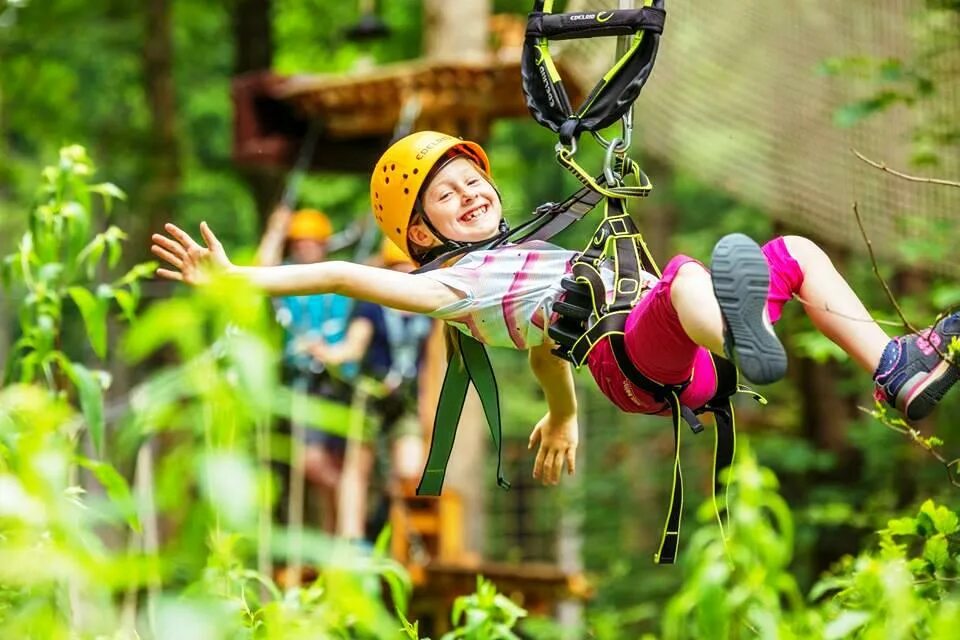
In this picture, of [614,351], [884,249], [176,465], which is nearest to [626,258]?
[614,351]

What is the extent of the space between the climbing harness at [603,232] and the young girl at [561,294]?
3 cm

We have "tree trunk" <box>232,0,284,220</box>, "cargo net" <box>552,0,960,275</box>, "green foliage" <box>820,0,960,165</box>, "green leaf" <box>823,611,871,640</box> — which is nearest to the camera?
"green leaf" <box>823,611,871,640</box>

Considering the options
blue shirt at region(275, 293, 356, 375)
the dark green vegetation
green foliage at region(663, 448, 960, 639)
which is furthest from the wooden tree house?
green foliage at region(663, 448, 960, 639)

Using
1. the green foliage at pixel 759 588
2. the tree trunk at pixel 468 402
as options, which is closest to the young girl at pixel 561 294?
the green foliage at pixel 759 588

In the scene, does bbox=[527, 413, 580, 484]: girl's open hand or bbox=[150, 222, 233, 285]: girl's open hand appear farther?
bbox=[527, 413, 580, 484]: girl's open hand

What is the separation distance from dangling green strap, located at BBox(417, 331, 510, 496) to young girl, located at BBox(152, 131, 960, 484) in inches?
4.0

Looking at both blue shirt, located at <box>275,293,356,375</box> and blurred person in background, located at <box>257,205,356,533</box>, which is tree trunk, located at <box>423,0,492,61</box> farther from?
blue shirt, located at <box>275,293,356,375</box>

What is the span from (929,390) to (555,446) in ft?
3.12

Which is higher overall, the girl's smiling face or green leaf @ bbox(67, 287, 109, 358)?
the girl's smiling face

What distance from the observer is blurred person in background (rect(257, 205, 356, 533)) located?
7422 millimetres

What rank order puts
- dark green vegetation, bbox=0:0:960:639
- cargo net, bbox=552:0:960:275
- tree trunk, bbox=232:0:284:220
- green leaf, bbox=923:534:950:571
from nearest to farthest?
dark green vegetation, bbox=0:0:960:639 → green leaf, bbox=923:534:950:571 → cargo net, bbox=552:0:960:275 → tree trunk, bbox=232:0:284:220

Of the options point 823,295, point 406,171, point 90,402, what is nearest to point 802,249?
point 823,295

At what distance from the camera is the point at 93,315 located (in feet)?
11.7

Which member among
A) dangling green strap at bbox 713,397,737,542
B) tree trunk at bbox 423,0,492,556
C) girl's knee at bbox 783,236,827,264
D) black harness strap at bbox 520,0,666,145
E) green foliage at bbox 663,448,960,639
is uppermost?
black harness strap at bbox 520,0,666,145
